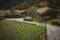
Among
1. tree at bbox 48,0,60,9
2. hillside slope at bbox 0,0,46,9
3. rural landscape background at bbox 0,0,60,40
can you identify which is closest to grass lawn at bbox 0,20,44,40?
rural landscape background at bbox 0,0,60,40

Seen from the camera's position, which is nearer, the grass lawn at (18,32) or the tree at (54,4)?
the grass lawn at (18,32)

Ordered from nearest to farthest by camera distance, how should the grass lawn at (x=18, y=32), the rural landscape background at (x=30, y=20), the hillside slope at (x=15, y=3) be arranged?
the grass lawn at (x=18, y=32) → the rural landscape background at (x=30, y=20) → the hillside slope at (x=15, y=3)

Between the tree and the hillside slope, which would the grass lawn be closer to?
the hillside slope

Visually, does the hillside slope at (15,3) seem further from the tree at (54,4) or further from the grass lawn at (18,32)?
the grass lawn at (18,32)

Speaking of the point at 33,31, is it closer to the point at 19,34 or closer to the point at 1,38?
the point at 19,34

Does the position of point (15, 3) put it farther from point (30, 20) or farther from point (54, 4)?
point (54, 4)

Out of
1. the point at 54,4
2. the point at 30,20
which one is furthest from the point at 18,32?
the point at 54,4

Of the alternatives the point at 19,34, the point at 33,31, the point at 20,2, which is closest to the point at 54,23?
the point at 33,31

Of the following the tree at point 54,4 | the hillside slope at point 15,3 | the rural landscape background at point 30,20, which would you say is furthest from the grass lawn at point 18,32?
the tree at point 54,4
